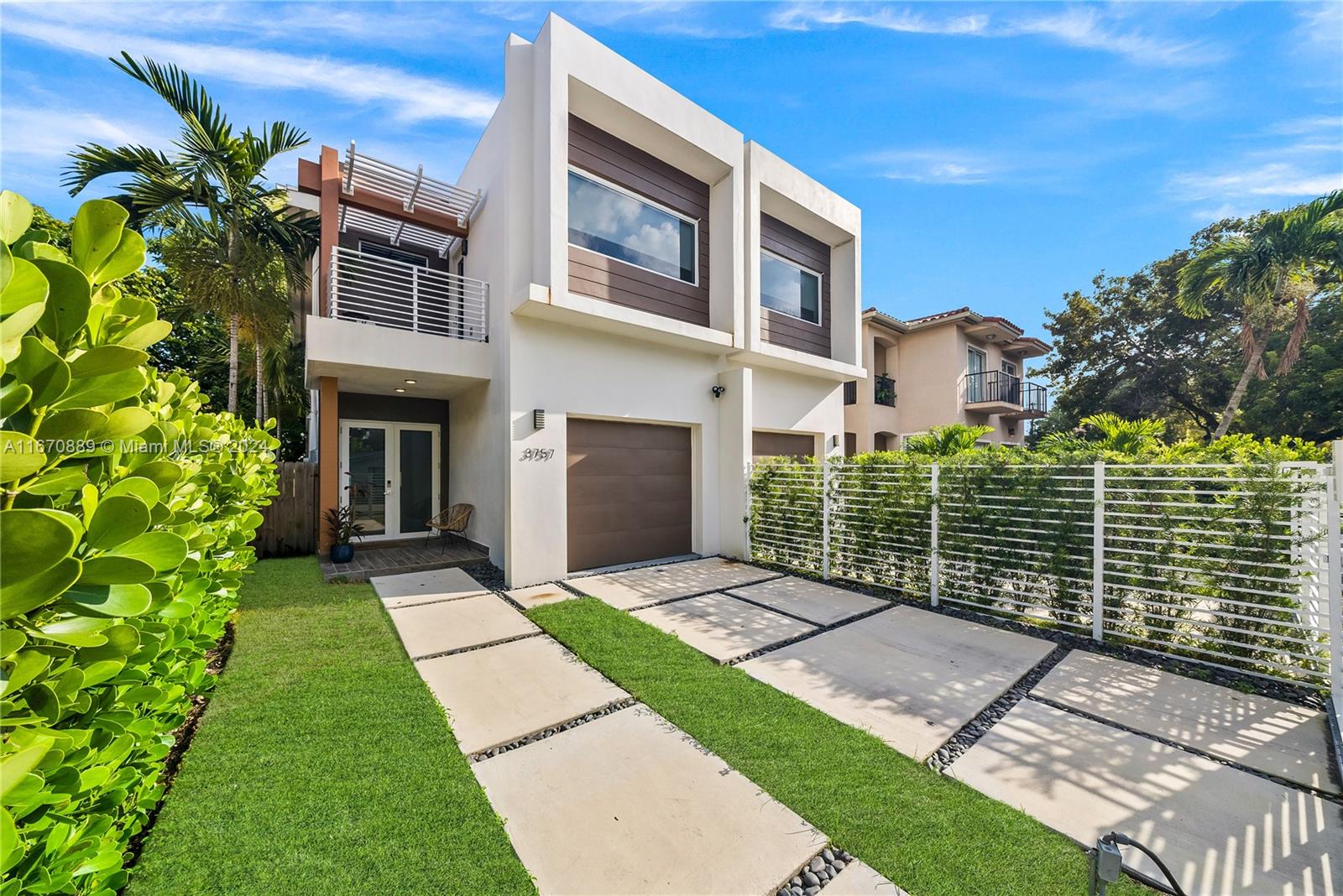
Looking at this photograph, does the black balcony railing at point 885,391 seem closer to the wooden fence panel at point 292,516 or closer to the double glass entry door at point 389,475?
the double glass entry door at point 389,475

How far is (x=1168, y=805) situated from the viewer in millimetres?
2623

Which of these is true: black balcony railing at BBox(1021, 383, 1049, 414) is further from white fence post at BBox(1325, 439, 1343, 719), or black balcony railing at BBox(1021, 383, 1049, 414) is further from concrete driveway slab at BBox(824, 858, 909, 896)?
concrete driveway slab at BBox(824, 858, 909, 896)

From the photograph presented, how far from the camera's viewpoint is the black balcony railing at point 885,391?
57.0ft

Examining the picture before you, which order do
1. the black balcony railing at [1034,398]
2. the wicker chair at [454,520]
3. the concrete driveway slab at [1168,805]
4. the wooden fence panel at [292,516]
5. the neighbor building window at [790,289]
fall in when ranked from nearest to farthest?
the concrete driveway slab at [1168,805] → the wooden fence panel at [292,516] → the wicker chair at [454,520] → the neighbor building window at [790,289] → the black balcony railing at [1034,398]

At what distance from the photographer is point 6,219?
935mm

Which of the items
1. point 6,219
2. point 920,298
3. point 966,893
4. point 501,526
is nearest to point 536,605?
point 501,526

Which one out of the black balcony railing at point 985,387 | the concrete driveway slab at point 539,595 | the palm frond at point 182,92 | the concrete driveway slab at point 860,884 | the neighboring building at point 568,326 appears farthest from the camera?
the black balcony railing at point 985,387

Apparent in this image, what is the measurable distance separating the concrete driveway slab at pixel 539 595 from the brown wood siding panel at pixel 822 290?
6411 millimetres

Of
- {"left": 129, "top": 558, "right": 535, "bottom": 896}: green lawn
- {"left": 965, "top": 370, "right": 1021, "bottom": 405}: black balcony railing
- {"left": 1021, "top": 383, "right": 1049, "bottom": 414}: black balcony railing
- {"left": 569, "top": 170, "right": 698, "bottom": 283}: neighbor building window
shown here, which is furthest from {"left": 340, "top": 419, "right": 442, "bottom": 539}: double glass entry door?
{"left": 1021, "top": 383, "right": 1049, "bottom": 414}: black balcony railing

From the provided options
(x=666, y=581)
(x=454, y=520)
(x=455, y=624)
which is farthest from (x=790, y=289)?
(x=455, y=624)

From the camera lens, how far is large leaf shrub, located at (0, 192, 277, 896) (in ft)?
2.69

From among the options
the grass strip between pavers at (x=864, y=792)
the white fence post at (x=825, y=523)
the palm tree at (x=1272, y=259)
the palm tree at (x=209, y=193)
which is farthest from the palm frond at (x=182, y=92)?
the palm tree at (x=1272, y=259)

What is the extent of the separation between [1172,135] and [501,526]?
11701 mm

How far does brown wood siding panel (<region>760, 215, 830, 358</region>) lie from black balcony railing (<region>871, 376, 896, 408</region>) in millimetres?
6912
